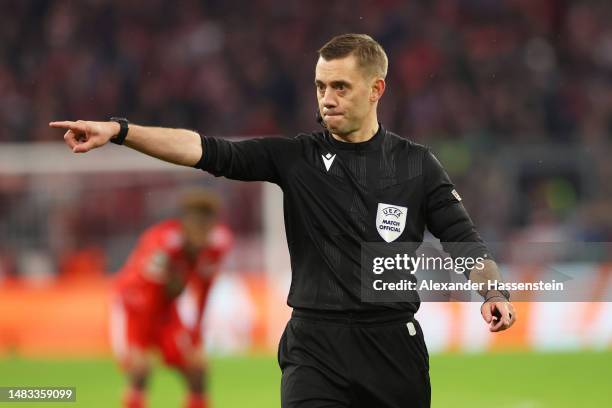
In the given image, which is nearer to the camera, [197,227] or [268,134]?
[197,227]

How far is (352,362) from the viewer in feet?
15.7

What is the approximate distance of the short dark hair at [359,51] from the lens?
4.87 metres

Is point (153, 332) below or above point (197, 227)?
below

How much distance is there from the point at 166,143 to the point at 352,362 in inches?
46.2

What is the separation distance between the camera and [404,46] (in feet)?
60.8

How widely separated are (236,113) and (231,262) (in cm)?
403

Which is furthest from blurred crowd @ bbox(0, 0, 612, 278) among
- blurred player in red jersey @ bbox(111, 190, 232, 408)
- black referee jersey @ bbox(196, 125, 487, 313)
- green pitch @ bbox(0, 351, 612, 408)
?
black referee jersey @ bbox(196, 125, 487, 313)

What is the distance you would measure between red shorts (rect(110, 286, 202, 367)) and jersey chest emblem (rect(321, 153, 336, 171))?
170 inches

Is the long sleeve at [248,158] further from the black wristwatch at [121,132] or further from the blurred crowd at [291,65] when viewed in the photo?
the blurred crowd at [291,65]

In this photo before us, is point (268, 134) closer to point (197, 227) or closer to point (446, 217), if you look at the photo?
point (197, 227)

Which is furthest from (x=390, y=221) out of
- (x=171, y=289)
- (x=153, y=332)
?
(x=153, y=332)

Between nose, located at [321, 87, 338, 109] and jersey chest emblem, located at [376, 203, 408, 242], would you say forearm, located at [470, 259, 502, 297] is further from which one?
nose, located at [321, 87, 338, 109]

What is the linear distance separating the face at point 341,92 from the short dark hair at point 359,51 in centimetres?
2

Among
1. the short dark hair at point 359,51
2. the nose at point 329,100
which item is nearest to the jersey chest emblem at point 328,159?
the nose at point 329,100
